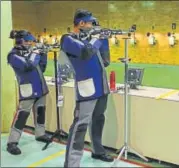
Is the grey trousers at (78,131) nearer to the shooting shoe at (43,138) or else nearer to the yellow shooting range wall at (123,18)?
the shooting shoe at (43,138)

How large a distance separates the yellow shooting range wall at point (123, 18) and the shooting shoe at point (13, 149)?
3386 millimetres

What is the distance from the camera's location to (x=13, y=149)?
373 cm

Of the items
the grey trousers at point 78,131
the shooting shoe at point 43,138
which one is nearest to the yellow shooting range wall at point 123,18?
the shooting shoe at point 43,138

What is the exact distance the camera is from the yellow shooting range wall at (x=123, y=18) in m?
7.97

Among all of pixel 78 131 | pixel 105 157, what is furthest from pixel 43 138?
pixel 78 131

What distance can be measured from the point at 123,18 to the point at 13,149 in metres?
6.18

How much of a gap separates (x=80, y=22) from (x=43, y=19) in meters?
7.82

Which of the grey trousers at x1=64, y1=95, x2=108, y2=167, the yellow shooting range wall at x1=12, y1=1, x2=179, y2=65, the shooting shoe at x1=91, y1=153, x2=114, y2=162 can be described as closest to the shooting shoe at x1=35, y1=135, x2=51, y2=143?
the shooting shoe at x1=91, y1=153, x2=114, y2=162

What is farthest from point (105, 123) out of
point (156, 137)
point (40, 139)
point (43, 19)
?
point (43, 19)

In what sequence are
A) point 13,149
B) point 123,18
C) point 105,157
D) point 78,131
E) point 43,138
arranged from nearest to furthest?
point 78,131 < point 105,157 < point 13,149 < point 43,138 < point 123,18

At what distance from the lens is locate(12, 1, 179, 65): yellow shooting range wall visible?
7967 mm

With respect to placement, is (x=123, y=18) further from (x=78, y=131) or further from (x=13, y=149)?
(x=78, y=131)

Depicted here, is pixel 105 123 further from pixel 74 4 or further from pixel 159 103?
pixel 74 4

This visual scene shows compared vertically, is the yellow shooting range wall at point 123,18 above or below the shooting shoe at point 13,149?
above
